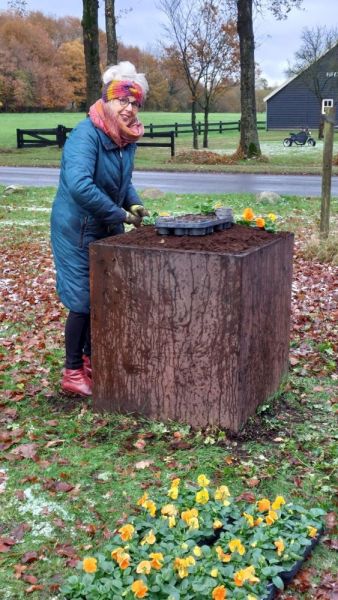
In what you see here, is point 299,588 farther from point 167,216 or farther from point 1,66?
point 1,66

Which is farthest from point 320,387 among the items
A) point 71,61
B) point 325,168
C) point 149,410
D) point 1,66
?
point 71,61

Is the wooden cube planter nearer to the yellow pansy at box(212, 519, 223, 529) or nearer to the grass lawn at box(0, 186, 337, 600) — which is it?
the grass lawn at box(0, 186, 337, 600)

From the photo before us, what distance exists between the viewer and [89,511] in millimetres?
3305

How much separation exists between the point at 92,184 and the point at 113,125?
36cm

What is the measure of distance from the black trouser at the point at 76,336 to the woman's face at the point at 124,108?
1139mm

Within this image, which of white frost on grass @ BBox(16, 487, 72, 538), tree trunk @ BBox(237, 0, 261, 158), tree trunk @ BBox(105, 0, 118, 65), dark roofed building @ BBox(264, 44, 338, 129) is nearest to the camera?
white frost on grass @ BBox(16, 487, 72, 538)

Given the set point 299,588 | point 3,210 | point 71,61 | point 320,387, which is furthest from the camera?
point 71,61

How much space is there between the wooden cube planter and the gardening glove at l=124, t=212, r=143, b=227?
11cm

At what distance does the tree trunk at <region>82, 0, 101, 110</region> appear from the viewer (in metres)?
19.3

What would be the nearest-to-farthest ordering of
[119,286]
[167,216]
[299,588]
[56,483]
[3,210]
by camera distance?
[299,588], [56,483], [119,286], [167,216], [3,210]

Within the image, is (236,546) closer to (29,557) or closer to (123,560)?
(123,560)

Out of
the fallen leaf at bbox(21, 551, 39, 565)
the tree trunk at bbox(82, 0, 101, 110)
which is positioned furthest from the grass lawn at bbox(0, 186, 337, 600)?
the tree trunk at bbox(82, 0, 101, 110)

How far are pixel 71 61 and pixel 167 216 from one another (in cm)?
6987

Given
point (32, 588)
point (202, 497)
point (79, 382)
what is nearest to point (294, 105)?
point (79, 382)
